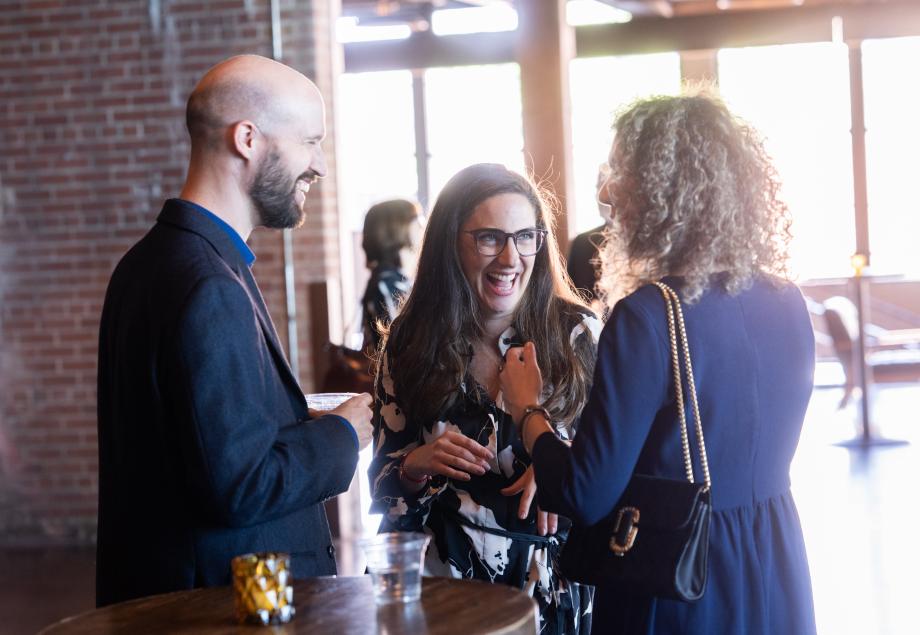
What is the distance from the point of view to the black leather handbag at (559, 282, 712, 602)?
6.23 feet

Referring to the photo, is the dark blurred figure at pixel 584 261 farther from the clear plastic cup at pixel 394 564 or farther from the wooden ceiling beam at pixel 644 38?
the wooden ceiling beam at pixel 644 38

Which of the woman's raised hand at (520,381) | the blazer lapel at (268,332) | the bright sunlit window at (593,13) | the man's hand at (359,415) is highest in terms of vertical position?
the bright sunlit window at (593,13)

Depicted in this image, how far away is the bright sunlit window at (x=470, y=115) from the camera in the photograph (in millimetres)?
15875

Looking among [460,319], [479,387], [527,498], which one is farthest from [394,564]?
[460,319]

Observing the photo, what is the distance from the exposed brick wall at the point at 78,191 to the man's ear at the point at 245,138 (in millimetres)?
4218

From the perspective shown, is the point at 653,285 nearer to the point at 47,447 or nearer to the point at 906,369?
the point at 47,447

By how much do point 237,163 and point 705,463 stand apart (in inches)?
38.7

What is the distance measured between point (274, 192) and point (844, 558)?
4.27 m

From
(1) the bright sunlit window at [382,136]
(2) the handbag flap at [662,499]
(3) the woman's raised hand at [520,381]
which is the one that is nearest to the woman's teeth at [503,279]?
(3) the woman's raised hand at [520,381]

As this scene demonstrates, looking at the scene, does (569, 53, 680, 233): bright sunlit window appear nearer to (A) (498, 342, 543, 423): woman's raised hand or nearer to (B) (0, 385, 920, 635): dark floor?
(B) (0, 385, 920, 635): dark floor

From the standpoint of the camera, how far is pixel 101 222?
21.6 ft

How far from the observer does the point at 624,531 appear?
1959mm

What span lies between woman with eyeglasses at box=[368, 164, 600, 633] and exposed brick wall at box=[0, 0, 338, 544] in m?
3.81

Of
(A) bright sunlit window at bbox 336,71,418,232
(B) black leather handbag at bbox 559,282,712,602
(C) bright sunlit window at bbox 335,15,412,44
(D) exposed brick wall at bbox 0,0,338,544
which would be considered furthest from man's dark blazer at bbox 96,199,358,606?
(A) bright sunlit window at bbox 336,71,418,232
